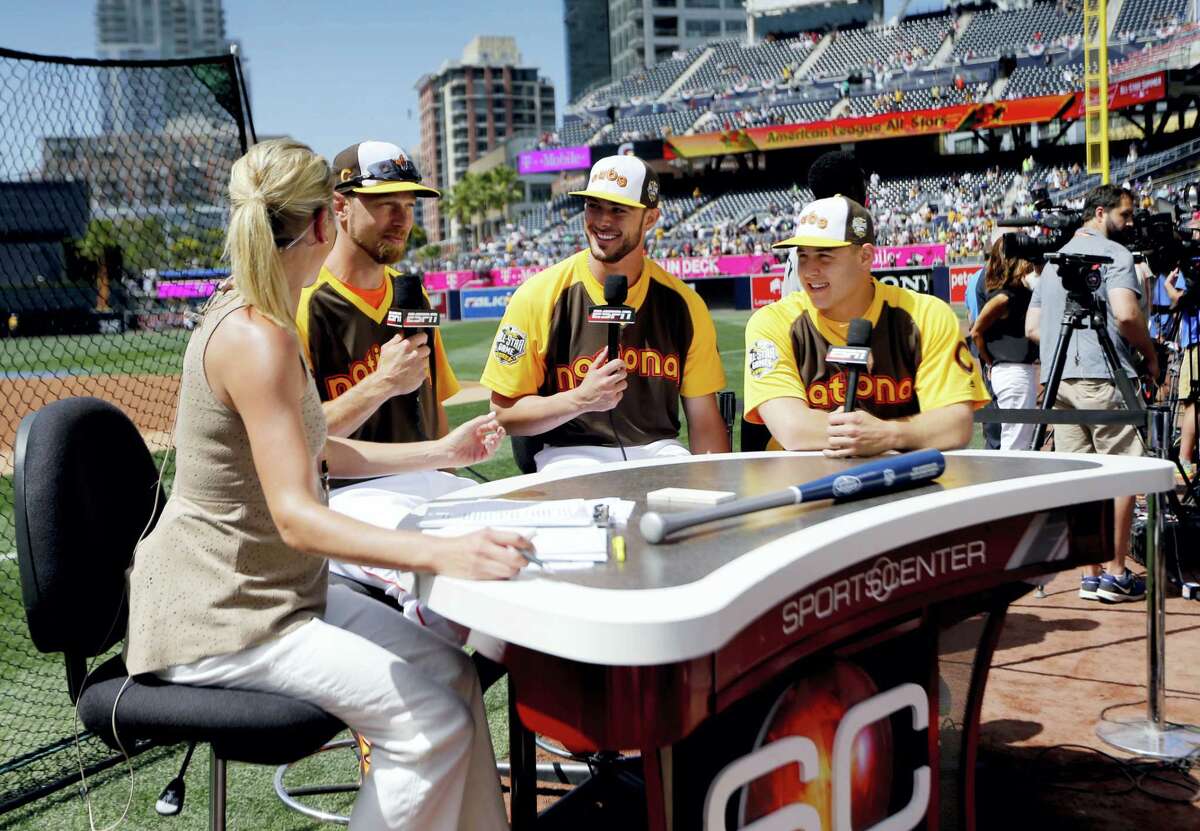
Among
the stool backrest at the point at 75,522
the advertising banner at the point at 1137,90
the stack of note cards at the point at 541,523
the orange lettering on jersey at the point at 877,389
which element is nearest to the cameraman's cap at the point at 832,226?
the orange lettering on jersey at the point at 877,389

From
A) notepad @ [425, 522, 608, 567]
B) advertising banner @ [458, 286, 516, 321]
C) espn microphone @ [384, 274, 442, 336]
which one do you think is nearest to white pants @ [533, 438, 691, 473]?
espn microphone @ [384, 274, 442, 336]

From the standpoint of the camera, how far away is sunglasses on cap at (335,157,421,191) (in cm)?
350

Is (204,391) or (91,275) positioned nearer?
(204,391)

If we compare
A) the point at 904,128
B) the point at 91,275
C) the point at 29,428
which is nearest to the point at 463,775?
the point at 29,428

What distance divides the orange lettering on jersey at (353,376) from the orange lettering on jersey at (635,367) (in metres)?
0.72

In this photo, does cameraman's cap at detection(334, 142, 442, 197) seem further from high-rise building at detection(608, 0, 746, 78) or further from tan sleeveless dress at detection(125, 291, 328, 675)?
high-rise building at detection(608, 0, 746, 78)

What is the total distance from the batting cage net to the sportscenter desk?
49.9 inches

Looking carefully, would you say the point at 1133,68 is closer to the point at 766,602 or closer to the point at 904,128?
the point at 904,128

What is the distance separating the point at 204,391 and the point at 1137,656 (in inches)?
150

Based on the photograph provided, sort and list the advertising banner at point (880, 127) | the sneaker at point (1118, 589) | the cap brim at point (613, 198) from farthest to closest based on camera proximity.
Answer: the advertising banner at point (880, 127), the sneaker at point (1118, 589), the cap brim at point (613, 198)

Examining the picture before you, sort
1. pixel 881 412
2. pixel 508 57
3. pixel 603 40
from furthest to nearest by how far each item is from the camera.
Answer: pixel 508 57 → pixel 603 40 → pixel 881 412

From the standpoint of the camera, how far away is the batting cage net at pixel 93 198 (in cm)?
416

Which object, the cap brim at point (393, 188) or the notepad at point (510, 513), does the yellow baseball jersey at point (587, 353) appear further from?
the notepad at point (510, 513)

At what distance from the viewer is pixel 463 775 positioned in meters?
2.11
